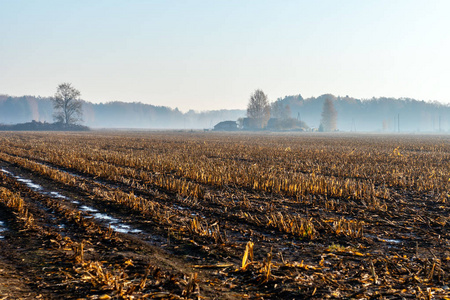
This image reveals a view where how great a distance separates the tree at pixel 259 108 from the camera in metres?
→ 119

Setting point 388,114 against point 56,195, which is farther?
point 388,114

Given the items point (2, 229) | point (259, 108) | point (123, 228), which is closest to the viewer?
point (2, 229)

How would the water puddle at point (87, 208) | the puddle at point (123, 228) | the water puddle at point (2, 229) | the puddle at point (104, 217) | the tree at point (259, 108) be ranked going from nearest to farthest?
the water puddle at point (2, 229)
the puddle at point (123, 228)
the puddle at point (104, 217)
the water puddle at point (87, 208)
the tree at point (259, 108)

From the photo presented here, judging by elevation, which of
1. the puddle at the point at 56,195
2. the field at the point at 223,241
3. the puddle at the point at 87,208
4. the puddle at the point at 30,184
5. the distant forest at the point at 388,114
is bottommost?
the field at the point at 223,241

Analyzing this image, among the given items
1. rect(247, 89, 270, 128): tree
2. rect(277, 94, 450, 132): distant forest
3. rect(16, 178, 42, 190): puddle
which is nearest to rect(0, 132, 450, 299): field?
rect(16, 178, 42, 190): puddle

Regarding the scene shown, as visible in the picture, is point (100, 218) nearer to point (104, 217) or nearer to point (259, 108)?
point (104, 217)

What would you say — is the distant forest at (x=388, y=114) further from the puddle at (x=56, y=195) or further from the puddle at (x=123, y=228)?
the puddle at (x=123, y=228)

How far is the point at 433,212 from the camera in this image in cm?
883

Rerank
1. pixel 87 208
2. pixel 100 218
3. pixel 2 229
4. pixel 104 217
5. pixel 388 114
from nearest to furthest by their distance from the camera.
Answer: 1. pixel 2 229
2. pixel 100 218
3. pixel 104 217
4. pixel 87 208
5. pixel 388 114

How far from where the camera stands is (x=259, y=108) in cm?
11975

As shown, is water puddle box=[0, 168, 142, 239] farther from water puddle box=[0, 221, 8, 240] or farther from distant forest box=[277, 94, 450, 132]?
distant forest box=[277, 94, 450, 132]

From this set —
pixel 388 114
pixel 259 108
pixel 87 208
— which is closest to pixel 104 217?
pixel 87 208

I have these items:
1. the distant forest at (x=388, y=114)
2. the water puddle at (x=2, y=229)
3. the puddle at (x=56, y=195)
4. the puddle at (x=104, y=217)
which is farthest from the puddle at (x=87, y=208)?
the distant forest at (x=388, y=114)

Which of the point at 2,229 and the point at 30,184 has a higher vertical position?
the point at 30,184
